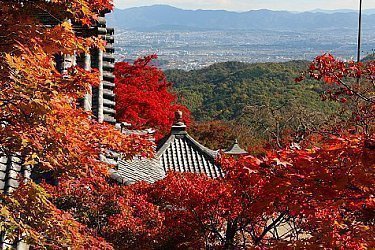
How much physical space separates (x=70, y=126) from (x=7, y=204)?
2.53 feet

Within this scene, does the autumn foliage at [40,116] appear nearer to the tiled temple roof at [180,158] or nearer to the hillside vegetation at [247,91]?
the tiled temple roof at [180,158]

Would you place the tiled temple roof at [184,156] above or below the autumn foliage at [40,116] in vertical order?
below

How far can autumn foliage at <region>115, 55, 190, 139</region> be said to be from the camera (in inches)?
850

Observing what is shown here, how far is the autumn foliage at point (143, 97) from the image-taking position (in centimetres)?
2158

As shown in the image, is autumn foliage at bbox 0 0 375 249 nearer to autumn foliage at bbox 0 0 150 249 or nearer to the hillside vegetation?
autumn foliage at bbox 0 0 150 249

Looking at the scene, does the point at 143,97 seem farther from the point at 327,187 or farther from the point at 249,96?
the point at 249,96

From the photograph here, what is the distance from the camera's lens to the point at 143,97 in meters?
22.6

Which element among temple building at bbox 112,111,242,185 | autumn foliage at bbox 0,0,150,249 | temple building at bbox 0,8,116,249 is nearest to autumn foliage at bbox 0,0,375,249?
autumn foliage at bbox 0,0,150,249

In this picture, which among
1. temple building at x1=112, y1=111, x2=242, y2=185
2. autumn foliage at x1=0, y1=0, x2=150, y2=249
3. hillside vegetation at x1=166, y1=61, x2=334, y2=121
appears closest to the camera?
autumn foliage at x1=0, y1=0, x2=150, y2=249

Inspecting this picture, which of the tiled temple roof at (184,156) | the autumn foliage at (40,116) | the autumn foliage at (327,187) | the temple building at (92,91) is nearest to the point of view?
the autumn foliage at (40,116)

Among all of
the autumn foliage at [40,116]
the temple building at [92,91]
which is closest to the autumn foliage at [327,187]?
the autumn foliage at [40,116]

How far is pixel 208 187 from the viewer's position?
24.6 ft

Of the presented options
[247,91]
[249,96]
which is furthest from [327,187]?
[247,91]

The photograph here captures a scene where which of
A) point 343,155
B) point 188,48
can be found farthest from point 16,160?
point 188,48
